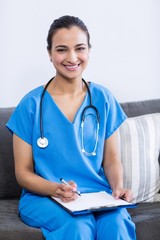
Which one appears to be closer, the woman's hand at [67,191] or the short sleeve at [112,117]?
the woman's hand at [67,191]

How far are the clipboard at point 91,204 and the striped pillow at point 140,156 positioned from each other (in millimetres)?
357

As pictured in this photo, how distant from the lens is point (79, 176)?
2.05m

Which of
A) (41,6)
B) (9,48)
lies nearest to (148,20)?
(41,6)

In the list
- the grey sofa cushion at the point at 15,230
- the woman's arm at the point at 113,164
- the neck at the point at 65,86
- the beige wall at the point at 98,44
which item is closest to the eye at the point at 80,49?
the neck at the point at 65,86

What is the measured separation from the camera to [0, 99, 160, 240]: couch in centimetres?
183

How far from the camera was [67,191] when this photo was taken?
1831 mm

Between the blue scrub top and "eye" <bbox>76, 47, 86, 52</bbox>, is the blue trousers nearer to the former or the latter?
the blue scrub top

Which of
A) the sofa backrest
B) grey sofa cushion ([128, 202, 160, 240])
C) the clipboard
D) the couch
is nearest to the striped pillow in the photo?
the couch

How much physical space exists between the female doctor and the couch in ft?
0.23

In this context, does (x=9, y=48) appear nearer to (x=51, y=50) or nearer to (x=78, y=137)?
(x=51, y=50)

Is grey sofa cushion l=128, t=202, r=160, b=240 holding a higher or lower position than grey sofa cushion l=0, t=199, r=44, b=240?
lower

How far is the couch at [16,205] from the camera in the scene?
1.83 meters

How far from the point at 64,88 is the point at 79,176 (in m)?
0.36

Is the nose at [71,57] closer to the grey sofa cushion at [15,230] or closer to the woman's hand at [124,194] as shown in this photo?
the woman's hand at [124,194]
